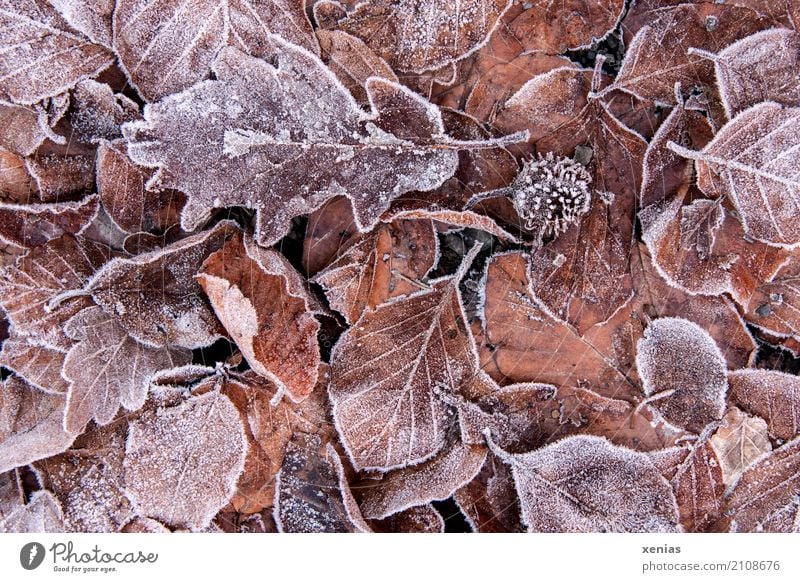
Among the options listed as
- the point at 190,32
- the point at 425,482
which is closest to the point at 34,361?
the point at 190,32

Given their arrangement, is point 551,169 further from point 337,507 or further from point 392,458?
point 337,507

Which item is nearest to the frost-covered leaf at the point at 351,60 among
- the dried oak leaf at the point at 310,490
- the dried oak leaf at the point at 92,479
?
the dried oak leaf at the point at 310,490

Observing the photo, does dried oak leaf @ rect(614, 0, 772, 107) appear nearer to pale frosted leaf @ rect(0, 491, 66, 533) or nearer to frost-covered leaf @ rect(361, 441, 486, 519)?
frost-covered leaf @ rect(361, 441, 486, 519)

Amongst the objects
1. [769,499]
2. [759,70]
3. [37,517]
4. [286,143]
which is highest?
[286,143]

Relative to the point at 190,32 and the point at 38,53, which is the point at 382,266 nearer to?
the point at 190,32

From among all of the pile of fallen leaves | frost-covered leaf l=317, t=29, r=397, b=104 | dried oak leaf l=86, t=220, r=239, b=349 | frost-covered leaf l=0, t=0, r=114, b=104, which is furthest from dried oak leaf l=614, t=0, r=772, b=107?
frost-covered leaf l=0, t=0, r=114, b=104

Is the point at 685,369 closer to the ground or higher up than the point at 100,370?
closer to the ground
